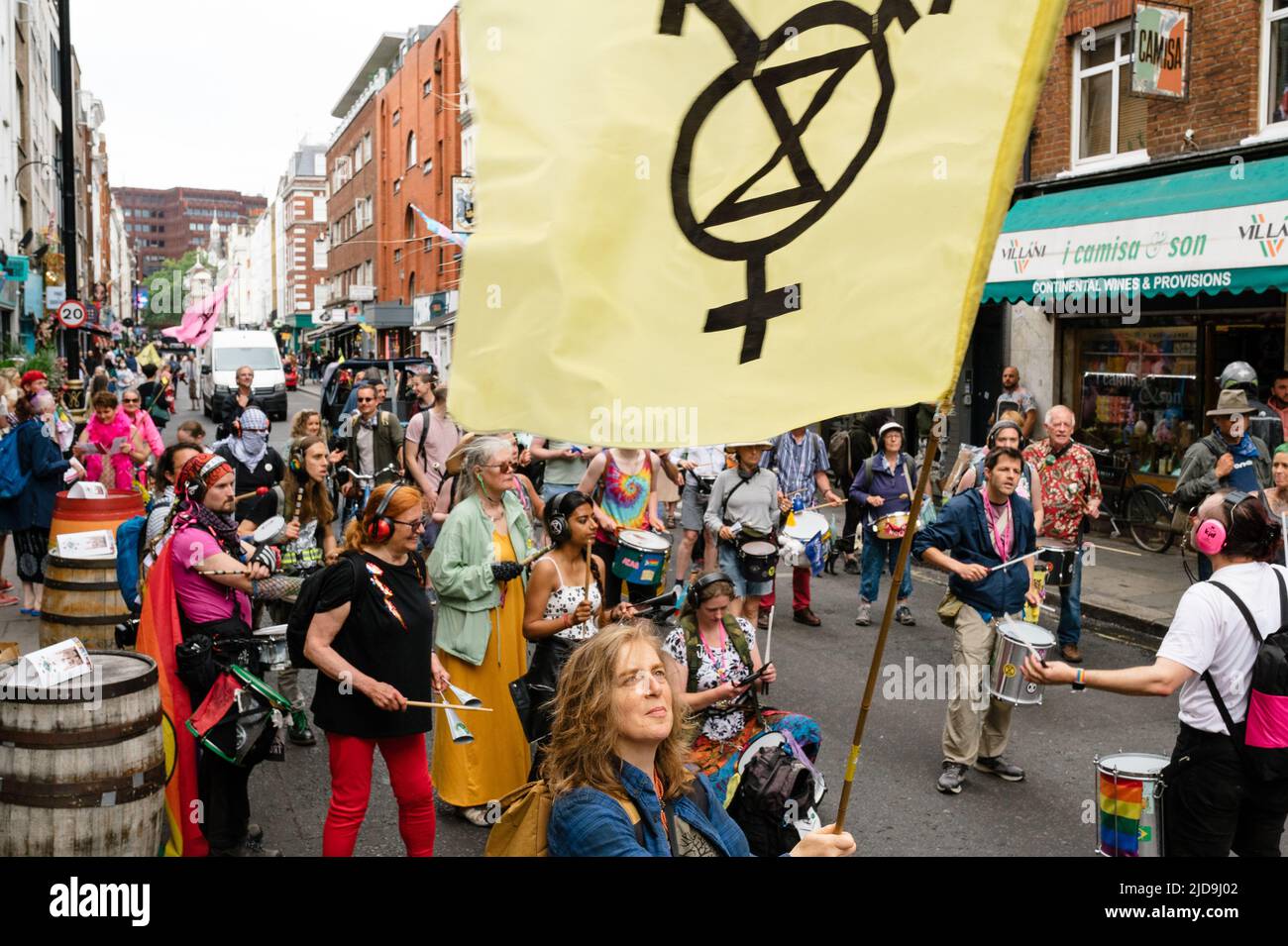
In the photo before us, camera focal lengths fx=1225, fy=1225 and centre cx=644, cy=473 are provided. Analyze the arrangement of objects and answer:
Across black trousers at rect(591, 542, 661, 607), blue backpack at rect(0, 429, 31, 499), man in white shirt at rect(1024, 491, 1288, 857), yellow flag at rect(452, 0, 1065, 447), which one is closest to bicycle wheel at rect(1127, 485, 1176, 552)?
black trousers at rect(591, 542, 661, 607)

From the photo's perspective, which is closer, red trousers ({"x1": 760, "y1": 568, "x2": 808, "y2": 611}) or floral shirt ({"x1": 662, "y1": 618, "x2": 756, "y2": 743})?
floral shirt ({"x1": 662, "y1": 618, "x2": 756, "y2": 743})

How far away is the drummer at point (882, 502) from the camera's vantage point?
34.5 feet

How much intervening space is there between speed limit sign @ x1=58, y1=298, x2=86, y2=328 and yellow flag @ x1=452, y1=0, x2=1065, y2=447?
23.7 metres

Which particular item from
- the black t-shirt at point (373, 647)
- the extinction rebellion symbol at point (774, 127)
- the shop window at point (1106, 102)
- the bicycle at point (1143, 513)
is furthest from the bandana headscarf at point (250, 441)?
the shop window at point (1106, 102)

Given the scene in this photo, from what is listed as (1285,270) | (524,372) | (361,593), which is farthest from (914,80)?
(1285,270)

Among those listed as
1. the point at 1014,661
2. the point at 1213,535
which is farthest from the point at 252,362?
the point at 1213,535

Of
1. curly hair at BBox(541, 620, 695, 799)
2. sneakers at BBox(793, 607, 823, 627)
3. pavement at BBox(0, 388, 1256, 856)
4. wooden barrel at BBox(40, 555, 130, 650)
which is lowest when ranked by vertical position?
pavement at BBox(0, 388, 1256, 856)

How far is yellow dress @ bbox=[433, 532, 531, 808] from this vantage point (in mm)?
6000

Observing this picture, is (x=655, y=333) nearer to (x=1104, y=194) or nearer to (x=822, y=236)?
(x=822, y=236)

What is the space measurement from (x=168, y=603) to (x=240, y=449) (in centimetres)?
357

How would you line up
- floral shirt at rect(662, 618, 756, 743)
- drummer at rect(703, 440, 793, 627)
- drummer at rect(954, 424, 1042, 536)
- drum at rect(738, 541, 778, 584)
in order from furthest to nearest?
drummer at rect(703, 440, 793, 627) < drum at rect(738, 541, 778, 584) < drummer at rect(954, 424, 1042, 536) < floral shirt at rect(662, 618, 756, 743)

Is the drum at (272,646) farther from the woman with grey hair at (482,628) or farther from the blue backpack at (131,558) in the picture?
the blue backpack at (131,558)

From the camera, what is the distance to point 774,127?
8.25 ft

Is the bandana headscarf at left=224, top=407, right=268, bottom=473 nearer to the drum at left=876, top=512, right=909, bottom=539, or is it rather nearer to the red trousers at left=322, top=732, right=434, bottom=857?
the red trousers at left=322, top=732, right=434, bottom=857
